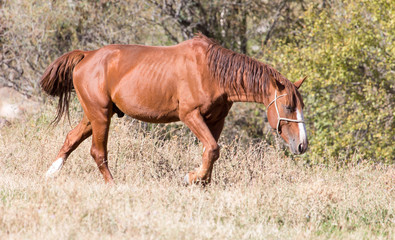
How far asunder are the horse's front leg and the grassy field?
0.55 ft

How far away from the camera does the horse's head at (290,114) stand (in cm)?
599

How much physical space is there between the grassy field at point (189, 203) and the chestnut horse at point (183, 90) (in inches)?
20.7

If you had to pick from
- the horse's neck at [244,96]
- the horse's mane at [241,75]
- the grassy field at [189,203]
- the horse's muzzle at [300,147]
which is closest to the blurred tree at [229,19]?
the grassy field at [189,203]

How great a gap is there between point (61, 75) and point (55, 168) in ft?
3.86

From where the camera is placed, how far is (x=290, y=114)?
6.05 metres

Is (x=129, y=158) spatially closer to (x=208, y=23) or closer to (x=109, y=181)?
(x=109, y=181)

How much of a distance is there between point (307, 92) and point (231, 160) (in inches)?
243

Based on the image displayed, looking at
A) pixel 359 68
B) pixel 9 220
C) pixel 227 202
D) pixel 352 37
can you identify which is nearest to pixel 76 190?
pixel 9 220

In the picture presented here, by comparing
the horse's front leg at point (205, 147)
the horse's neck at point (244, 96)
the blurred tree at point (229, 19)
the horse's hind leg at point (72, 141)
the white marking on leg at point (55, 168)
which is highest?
the horse's neck at point (244, 96)

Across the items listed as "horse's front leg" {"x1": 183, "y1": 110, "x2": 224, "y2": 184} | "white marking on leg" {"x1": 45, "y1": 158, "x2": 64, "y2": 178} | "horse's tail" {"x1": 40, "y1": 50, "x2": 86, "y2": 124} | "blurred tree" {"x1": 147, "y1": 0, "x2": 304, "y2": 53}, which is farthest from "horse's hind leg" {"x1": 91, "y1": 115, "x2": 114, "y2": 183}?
"blurred tree" {"x1": 147, "y1": 0, "x2": 304, "y2": 53}

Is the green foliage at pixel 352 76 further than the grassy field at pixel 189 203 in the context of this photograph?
Yes

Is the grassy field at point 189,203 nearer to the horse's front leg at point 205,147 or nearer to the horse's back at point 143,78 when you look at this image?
the horse's front leg at point 205,147

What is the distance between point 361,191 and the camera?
6402 millimetres

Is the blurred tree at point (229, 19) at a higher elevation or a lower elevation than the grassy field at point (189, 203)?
lower
